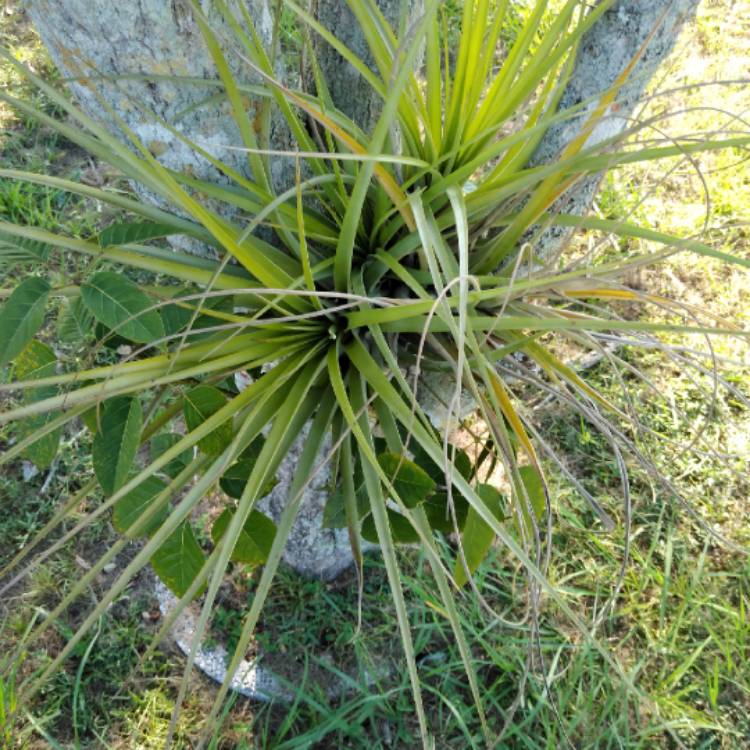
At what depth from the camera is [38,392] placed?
77cm

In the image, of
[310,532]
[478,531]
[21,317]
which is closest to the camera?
[21,317]

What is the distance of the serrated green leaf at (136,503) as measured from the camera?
77 centimetres

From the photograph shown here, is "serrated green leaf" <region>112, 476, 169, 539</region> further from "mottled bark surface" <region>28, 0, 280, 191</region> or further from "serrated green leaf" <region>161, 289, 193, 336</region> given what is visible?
"mottled bark surface" <region>28, 0, 280, 191</region>

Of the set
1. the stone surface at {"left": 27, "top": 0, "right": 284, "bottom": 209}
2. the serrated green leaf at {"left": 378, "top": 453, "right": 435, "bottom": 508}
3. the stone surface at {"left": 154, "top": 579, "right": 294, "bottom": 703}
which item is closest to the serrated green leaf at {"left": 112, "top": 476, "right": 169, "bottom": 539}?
the serrated green leaf at {"left": 378, "top": 453, "right": 435, "bottom": 508}

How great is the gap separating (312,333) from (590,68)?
1.59ft

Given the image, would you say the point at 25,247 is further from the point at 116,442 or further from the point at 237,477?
the point at 237,477

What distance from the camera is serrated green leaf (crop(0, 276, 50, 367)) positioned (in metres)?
0.71

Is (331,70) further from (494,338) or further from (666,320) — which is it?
(666,320)

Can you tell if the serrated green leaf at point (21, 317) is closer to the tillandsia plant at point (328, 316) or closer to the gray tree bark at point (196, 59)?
the tillandsia plant at point (328, 316)

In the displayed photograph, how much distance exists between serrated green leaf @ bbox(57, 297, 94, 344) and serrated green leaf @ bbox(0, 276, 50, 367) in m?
0.05

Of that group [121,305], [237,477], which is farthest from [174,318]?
[237,477]

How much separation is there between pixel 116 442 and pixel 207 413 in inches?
3.9

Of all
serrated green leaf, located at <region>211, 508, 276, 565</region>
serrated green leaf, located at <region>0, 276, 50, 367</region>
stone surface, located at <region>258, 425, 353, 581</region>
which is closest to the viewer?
serrated green leaf, located at <region>0, 276, 50, 367</region>

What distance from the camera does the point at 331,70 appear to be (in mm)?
1034
